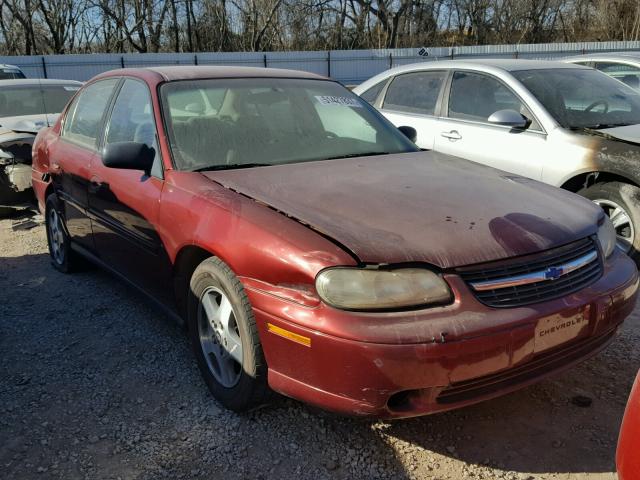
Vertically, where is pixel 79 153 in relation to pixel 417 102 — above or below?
below

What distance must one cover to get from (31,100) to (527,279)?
777cm

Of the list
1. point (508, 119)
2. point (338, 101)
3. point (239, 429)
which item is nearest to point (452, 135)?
point (508, 119)

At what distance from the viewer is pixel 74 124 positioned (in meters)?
4.55

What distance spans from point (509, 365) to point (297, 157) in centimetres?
170

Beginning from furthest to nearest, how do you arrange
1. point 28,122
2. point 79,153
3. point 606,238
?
1. point 28,122
2. point 79,153
3. point 606,238

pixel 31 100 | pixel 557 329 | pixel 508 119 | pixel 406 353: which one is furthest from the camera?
pixel 31 100

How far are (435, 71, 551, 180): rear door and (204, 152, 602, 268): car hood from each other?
1.70 meters

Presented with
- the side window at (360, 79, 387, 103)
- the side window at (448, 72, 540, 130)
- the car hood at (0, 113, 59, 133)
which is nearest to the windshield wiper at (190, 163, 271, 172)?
the side window at (448, 72, 540, 130)

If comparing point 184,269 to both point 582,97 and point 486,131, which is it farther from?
point 582,97

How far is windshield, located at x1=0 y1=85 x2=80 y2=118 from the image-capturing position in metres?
7.97

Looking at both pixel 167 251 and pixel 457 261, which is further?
pixel 167 251

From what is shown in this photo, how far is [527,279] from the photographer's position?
7.89 ft

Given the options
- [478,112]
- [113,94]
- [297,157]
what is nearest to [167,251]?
[297,157]

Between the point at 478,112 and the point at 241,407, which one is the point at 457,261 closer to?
the point at 241,407
